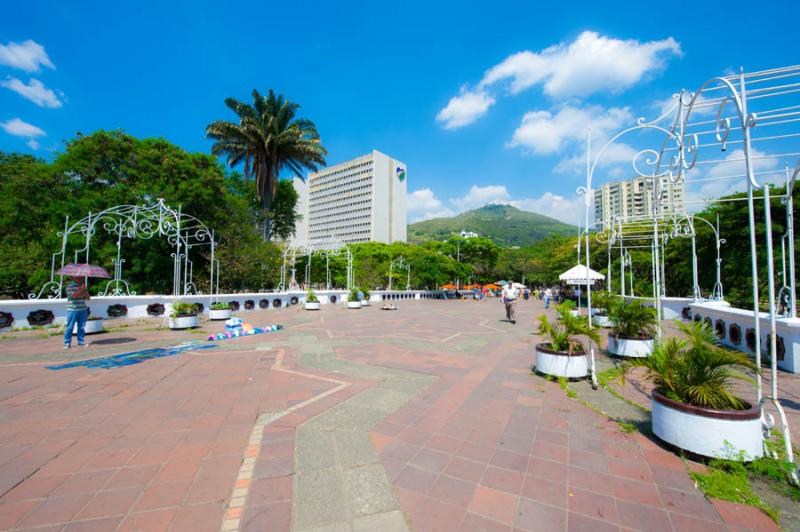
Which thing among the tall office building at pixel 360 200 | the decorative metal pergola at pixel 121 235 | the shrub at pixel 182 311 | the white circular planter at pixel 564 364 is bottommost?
the white circular planter at pixel 564 364

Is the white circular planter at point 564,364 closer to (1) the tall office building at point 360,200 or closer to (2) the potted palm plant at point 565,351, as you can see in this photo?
(2) the potted palm plant at point 565,351

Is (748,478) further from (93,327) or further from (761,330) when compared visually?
(93,327)

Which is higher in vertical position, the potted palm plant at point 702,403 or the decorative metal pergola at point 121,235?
the decorative metal pergola at point 121,235

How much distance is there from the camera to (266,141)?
2541 centimetres

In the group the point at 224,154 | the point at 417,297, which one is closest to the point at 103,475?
the point at 224,154

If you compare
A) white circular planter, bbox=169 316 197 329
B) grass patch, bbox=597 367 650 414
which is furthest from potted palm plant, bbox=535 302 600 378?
white circular planter, bbox=169 316 197 329

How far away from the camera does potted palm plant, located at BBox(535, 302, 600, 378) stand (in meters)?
5.52

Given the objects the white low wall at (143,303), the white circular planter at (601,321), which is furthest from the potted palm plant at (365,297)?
the white circular planter at (601,321)

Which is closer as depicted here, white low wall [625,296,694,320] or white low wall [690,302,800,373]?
white low wall [690,302,800,373]

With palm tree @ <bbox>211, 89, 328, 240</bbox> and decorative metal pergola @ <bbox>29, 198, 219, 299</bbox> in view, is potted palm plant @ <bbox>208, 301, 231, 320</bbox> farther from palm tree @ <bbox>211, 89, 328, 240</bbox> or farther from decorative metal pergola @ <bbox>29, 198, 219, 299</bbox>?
palm tree @ <bbox>211, 89, 328, 240</bbox>

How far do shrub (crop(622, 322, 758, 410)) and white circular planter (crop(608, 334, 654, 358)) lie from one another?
3315mm

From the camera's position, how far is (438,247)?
55.8 meters

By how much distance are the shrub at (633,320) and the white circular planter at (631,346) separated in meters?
0.12

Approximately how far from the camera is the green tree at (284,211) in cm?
3403
